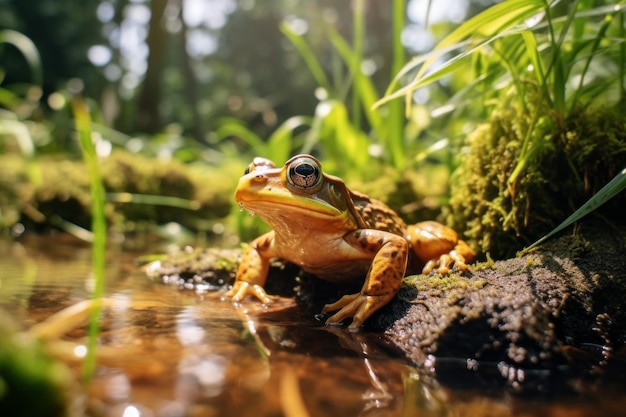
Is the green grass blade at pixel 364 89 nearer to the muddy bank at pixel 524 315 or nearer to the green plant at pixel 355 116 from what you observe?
the green plant at pixel 355 116

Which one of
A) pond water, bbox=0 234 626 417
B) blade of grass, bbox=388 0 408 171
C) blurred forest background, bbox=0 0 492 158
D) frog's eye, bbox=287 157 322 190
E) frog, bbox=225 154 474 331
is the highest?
blurred forest background, bbox=0 0 492 158

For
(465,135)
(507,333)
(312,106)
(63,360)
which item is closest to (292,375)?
(63,360)

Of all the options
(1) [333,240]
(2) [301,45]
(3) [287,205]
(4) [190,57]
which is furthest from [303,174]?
(4) [190,57]

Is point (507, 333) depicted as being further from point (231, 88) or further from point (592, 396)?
point (231, 88)

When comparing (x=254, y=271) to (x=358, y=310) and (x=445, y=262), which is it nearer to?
(x=358, y=310)

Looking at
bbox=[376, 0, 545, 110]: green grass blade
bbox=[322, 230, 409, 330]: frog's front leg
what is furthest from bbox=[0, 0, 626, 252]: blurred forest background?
bbox=[322, 230, 409, 330]: frog's front leg

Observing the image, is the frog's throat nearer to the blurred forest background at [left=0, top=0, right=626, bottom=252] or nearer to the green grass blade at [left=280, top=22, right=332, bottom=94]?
the blurred forest background at [left=0, top=0, right=626, bottom=252]

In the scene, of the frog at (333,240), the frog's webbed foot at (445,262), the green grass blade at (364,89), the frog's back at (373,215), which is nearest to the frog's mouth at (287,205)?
the frog at (333,240)
